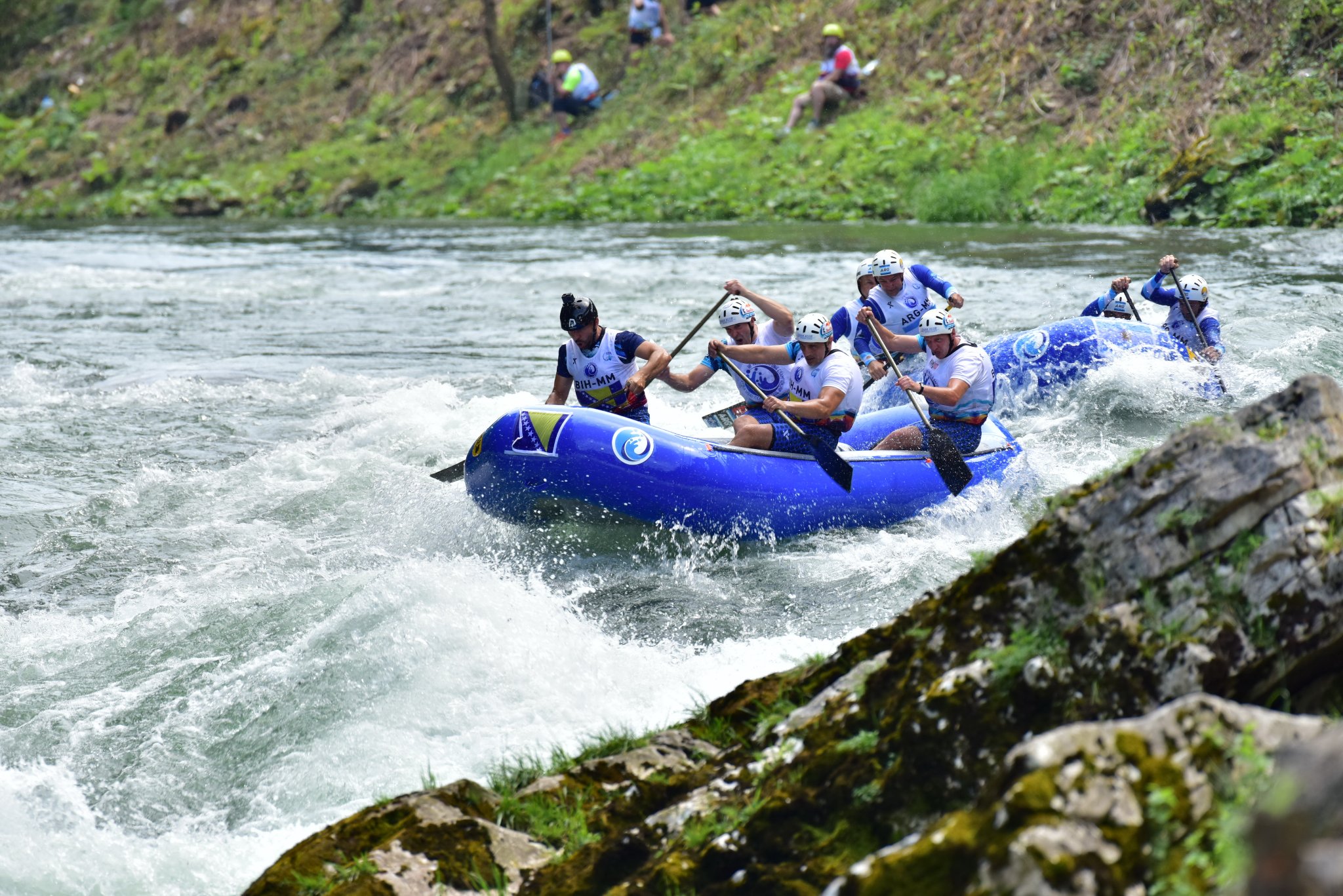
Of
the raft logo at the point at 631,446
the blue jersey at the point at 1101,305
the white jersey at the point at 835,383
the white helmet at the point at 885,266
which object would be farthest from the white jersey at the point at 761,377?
the blue jersey at the point at 1101,305

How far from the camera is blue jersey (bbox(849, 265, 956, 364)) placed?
1055cm

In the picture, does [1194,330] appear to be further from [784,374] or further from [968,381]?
[784,374]

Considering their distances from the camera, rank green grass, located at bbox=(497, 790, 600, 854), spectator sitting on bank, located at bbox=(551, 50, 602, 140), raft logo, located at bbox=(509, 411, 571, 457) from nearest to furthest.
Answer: green grass, located at bbox=(497, 790, 600, 854) → raft logo, located at bbox=(509, 411, 571, 457) → spectator sitting on bank, located at bbox=(551, 50, 602, 140)

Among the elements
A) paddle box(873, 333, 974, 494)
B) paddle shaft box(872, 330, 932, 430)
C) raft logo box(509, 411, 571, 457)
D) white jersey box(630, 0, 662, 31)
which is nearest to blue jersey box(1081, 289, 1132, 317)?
paddle shaft box(872, 330, 932, 430)

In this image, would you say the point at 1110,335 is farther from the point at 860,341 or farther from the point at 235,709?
the point at 235,709

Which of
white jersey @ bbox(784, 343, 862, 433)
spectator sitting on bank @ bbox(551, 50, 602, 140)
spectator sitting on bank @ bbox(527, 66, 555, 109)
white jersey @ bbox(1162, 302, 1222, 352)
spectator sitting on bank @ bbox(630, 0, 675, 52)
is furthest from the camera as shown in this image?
spectator sitting on bank @ bbox(527, 66, 555, 109)

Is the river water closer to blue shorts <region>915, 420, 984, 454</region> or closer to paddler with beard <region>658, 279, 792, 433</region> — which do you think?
blue shorts <region>915, 420, 984, 454</region>

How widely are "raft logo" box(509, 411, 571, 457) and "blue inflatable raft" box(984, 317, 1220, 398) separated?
4.83 metres

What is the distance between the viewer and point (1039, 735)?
2.93 m

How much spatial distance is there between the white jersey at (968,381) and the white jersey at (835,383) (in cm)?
65

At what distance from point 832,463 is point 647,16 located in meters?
21.7

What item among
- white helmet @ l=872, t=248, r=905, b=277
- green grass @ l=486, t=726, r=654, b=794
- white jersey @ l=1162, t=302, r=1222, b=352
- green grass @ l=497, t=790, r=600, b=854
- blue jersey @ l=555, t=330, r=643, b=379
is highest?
white helmet @ l=872, t=248, r=905, b=277

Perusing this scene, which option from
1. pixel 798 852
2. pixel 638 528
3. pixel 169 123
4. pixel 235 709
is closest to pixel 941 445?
pixel 638 528

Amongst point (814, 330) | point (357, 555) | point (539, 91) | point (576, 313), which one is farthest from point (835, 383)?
point (539, 91)
